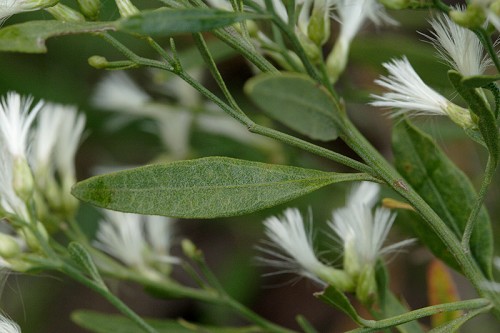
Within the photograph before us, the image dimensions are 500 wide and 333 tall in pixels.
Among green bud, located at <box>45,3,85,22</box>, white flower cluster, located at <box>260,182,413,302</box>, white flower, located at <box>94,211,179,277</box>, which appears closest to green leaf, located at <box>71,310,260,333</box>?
white flower, located at <box>94,211,179,277</box>

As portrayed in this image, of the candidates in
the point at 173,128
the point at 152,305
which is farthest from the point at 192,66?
the point at 152,305

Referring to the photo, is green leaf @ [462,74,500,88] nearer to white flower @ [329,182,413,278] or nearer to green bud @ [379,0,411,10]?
green bud @ [379,0,411,10]

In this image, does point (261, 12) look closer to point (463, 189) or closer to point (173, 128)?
point (463, 189)

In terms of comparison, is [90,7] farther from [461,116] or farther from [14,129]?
[461,116]

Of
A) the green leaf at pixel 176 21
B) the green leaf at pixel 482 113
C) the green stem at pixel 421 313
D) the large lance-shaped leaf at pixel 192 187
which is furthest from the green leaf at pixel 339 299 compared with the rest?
the green leaf at pixel 176 21

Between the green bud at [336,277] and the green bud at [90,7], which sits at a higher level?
the green bud at [90,7]

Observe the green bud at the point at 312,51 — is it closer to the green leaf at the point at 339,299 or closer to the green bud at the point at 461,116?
the green bud at the point at 461,116
